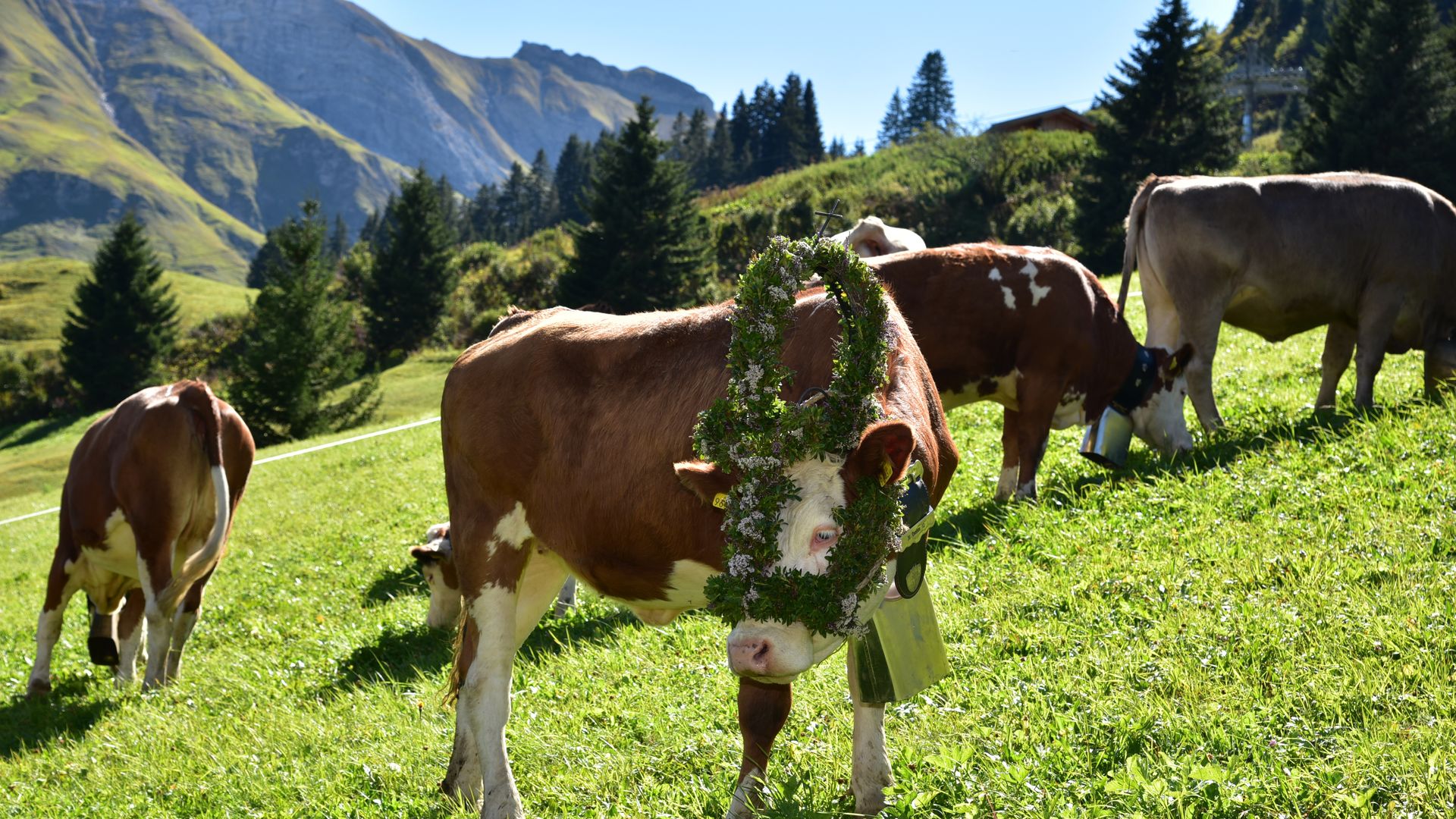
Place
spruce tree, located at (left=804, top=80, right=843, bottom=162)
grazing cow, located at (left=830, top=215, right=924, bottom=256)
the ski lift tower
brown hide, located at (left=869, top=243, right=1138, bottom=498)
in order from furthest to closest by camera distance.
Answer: spruce tree, located at (left=804, top=80, right=843, bottom=162), the ski lift tower, grazing cow, located at (left=830, top=215, right=924, bottom=256), brown hide, located at (left=869, top=243, right=1138, bottom=498)

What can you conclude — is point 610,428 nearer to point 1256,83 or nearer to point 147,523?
point 147,523

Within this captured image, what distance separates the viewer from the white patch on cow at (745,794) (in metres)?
4.28

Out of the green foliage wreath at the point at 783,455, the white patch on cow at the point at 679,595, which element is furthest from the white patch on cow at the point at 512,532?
the green foliage wreath at the point at 783,455

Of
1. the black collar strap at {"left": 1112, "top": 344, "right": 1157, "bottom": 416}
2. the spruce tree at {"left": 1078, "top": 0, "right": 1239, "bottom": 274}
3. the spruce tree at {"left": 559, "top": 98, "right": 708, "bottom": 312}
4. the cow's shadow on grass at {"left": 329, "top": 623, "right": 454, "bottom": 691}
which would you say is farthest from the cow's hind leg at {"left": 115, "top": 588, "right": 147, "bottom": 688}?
the spruce tree at {"left": 1078, "top": 0, "right": 1239, "bottom": 274}

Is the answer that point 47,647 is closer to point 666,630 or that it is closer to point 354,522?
point 354,522

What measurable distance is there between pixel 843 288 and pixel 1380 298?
735cm

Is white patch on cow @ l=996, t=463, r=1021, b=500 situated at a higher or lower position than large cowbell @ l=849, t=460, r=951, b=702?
lower

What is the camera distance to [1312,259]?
9047mm

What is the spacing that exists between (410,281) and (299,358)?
21.0 m

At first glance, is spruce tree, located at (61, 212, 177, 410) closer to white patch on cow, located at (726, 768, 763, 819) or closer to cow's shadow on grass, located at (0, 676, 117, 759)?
cow's shadow on grass, located at (0, 676, 117, 759)

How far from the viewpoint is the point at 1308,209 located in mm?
9078

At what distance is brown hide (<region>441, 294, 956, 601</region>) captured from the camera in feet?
13.9

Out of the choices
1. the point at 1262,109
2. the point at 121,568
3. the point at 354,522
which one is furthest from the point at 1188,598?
the point at 1262,109

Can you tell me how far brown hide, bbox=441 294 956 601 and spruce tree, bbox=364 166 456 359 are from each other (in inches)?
2070
